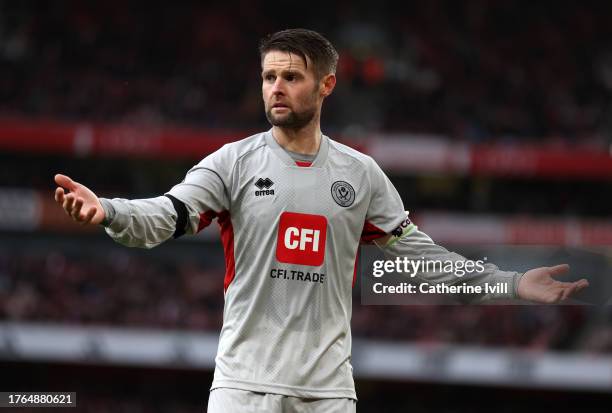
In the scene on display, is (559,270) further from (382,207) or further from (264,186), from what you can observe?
(264,186)

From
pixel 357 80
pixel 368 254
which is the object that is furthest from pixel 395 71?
pixel 368 254

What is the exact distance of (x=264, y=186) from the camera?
3.92 meters

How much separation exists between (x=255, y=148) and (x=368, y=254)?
2.31ft

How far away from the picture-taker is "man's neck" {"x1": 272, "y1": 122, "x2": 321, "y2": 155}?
160 inches

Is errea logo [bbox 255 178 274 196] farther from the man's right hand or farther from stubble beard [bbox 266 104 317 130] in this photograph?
the man's right hand

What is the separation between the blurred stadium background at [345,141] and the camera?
1781cm

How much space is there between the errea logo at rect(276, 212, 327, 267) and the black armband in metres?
0.35

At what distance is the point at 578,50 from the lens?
22.7m

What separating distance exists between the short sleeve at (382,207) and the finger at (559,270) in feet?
1.98

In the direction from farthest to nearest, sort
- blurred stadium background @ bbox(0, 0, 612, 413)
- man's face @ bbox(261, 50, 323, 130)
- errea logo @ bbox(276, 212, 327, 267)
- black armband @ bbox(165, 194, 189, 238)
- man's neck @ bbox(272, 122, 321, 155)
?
blurred stadium background @ bbox(0, 0, 612, 413), man's neck @ bbox(272, 122, 321, 155), man's face @ bbox(261, 50, 323, 130), errea logo @ bbox(276, 212, 327, 267), black armband @ bbox(165, 194, 189, 238)

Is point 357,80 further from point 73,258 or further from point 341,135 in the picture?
point 73,258

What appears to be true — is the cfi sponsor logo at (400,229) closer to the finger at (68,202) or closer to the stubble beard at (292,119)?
the stubble beard at (292,119)

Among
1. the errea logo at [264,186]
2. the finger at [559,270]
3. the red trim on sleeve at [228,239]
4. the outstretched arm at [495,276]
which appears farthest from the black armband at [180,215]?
the finger at [559,270]

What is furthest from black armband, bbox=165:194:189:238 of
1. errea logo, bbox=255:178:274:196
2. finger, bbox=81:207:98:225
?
finger, bbox=81:207:98:225
